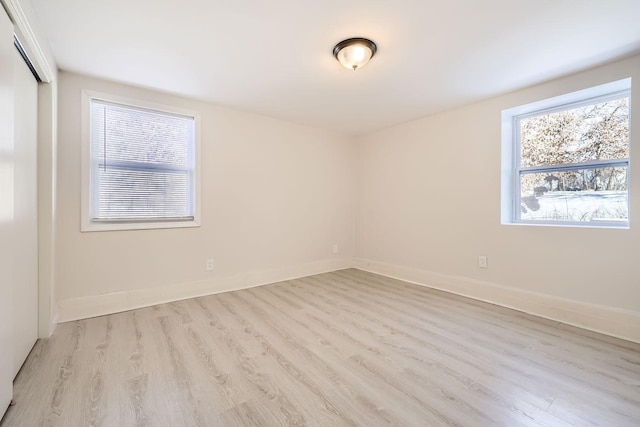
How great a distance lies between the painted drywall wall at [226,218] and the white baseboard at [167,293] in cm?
1

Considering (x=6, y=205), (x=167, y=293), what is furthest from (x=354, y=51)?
(x=167, y=293)

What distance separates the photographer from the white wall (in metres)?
2.32

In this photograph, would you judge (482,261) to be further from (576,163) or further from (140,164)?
(140,164)

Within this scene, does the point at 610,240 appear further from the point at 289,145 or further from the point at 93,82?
the point at 93,82

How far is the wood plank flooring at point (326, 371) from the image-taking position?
1.37 m

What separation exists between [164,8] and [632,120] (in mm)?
3652

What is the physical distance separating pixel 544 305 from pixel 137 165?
436 cm

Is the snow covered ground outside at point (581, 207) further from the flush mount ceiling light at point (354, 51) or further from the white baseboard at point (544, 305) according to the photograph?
the flush mount ceiling light at point (354, 51)

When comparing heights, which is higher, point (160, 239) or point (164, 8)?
point (164, 8)

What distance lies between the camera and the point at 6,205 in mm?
1323

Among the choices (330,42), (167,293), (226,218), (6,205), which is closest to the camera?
(6,205)

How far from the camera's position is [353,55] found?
2.11 metres

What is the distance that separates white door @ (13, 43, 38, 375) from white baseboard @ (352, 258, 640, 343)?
3.85 m

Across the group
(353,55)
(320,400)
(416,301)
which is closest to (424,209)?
(416,301)
